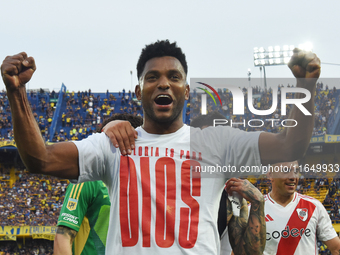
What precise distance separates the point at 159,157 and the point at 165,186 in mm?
191

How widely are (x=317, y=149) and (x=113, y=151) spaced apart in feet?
82.3

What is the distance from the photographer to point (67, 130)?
1158 inches

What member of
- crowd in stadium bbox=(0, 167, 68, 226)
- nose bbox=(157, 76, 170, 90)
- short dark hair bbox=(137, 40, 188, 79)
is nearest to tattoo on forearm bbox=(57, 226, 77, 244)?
short dark hair bbox=(137, 40, 188, 79)

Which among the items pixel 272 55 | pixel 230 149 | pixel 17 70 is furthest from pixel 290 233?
pixel 272 55

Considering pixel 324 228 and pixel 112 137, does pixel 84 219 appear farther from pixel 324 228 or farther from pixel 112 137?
pixel 324 228

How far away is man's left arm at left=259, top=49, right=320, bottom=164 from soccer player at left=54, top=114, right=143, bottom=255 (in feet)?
6.25

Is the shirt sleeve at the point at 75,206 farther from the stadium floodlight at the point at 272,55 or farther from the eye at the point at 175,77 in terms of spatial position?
the stadium floodlight at the point at 272,55

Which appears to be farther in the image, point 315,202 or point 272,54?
point 272,54

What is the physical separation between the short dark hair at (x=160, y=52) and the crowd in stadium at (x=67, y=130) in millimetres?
17991

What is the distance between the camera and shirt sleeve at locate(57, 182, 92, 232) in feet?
11.6

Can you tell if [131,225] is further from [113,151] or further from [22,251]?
[22,251]

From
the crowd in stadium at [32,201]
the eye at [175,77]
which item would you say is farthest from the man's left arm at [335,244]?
the crowd in stadium at [32,201]

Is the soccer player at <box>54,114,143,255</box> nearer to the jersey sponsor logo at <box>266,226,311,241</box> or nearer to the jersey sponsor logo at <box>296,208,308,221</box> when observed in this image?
the jersey sponsor logo at <box>266,226,311,241</box>

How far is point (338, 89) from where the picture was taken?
28.4 m
